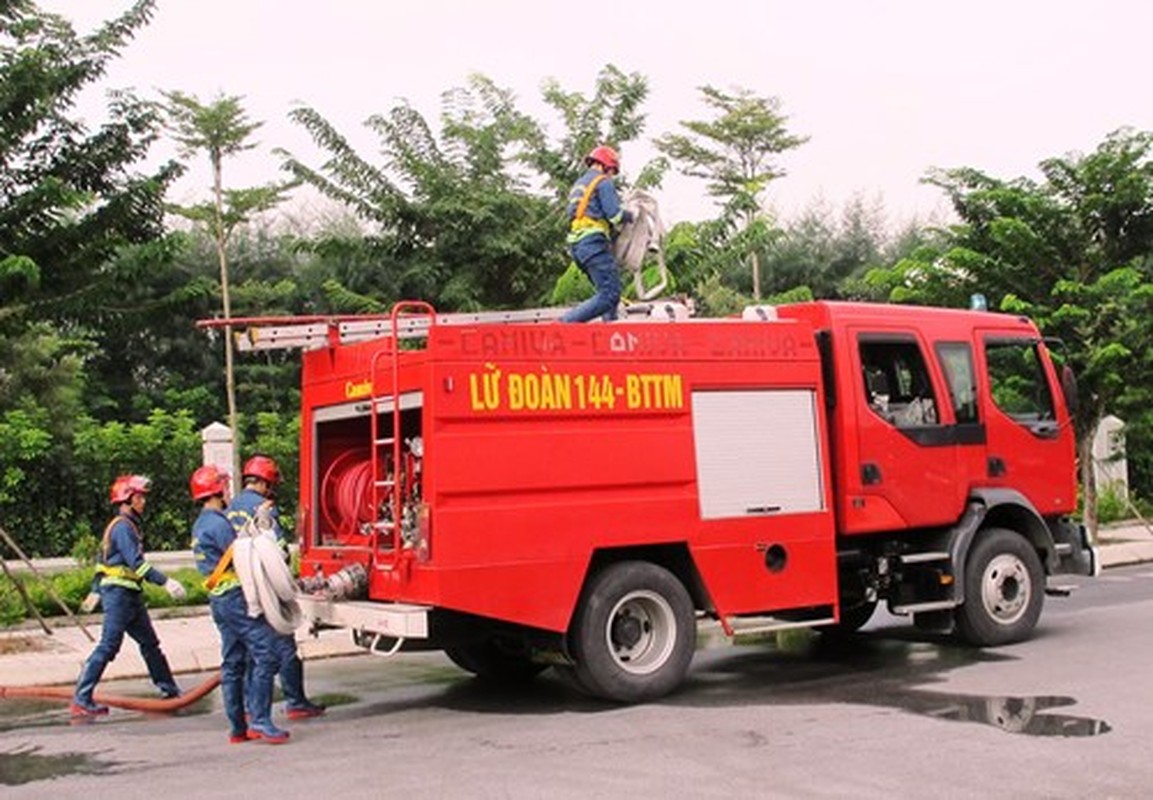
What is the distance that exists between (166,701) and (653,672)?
336cm

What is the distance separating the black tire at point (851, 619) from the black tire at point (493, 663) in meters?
2.49

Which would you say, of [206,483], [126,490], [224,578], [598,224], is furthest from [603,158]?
[126,490]

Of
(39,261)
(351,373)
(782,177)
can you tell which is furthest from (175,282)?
(351,373)

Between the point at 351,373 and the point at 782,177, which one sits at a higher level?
the point at 782,177

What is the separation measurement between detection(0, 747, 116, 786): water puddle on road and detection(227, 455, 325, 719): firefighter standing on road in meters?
1.08

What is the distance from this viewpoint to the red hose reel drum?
973 centimetres

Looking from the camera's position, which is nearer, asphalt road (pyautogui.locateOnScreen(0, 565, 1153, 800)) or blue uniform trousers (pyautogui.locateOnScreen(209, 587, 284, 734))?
asphalt road (pyautogui.locateOnScreen(0, 565, 1153, 800))

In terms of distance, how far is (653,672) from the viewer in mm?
9242

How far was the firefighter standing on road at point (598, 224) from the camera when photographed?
10102 millimetres

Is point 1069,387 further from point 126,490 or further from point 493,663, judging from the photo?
point 126,490

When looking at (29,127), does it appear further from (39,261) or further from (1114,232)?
(1114,232)

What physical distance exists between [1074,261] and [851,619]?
9680 mm

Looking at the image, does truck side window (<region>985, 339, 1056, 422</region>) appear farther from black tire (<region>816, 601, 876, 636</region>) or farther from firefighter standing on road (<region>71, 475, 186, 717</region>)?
firefighter standing on road (<region>71, 475, 186, 717</region>)

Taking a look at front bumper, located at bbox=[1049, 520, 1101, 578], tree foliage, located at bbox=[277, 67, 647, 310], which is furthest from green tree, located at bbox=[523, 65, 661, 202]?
front bumper, located at bbox=[1049, 520, 1101, 578]
